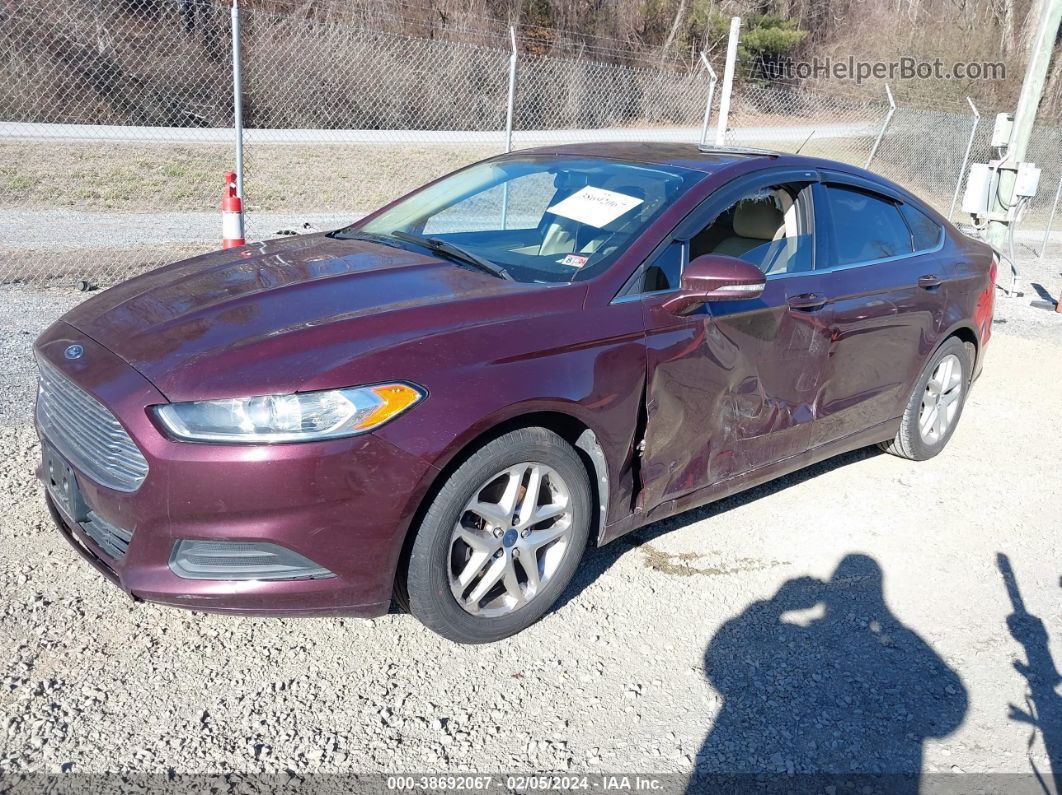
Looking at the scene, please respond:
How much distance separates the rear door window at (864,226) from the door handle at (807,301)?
0.30m

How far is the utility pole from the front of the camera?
10766mm

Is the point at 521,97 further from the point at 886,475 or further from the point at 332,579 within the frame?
the point at 332,579

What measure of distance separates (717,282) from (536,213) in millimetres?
1113

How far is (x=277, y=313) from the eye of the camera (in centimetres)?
311

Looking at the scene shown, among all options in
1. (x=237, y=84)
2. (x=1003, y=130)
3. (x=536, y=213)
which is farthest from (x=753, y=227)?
(x=1003, y=130)

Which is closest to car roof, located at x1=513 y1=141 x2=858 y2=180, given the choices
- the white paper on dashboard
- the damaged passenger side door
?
the damaged passenger side door

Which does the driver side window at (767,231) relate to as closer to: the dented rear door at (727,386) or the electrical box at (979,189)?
the dented rear door at (727,386)

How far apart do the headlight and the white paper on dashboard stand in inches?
59.5

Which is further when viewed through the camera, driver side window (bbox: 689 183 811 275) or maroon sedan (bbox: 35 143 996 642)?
driver side window (bbox: 689 183 811 275)

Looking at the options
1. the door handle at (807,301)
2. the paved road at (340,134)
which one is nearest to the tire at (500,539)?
the door handle at (807,301)

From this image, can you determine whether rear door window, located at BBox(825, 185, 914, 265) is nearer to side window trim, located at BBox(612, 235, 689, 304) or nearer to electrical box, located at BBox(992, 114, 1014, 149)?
side window trim, located at BBox(612, 235, 689, 304)

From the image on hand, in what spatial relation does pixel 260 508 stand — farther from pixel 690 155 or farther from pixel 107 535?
pixel 690 155

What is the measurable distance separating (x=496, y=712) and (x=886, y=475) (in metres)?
3.07

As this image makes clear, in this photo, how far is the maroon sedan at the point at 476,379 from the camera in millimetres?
2734
